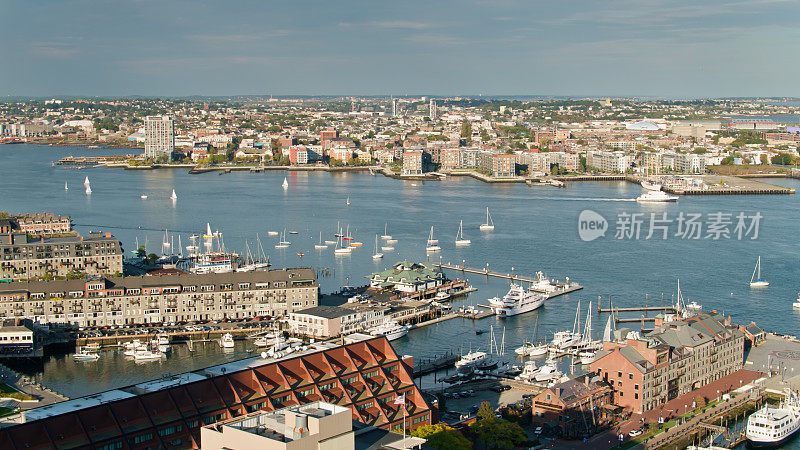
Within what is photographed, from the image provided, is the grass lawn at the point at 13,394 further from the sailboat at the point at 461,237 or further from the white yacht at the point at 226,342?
the sailboat at the point at 461,237

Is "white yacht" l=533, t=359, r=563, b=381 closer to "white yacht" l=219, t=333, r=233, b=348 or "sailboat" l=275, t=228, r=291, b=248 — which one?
"white yacht" l=219, t=333, r=233, b=348

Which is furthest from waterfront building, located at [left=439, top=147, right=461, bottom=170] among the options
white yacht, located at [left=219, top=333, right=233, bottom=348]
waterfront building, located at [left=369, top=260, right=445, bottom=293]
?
white yacht, located at [left=219, top=333, right=233, bottom=348]

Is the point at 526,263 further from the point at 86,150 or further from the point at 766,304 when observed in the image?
the point at 86,150

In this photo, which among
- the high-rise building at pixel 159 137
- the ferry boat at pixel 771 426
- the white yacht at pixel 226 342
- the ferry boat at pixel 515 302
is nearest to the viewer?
the ferry boat at pixel 771 426

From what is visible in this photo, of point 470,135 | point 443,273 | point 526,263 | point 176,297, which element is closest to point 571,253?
point 526,263

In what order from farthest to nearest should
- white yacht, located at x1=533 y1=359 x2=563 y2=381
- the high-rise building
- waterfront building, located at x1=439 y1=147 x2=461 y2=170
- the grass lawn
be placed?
the high-rise building, waterfront building, located at x1=439 y1=147 x2=461 y2=170, white yacht, located at x1=533 y1=359 x2=563 y2=381, the grass lawn

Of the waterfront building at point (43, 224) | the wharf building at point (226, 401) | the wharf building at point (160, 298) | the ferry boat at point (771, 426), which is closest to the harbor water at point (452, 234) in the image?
the wharf building at point (160, 298)

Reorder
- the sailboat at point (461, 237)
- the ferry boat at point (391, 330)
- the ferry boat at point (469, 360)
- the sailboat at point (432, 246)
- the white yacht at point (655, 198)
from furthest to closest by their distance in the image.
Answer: the white yacht at point (655, 198) < the sailboat at point (461, 237) < the sailboat at point (432, 246) < the ferry boat at point (391, 330) < the ferry boat at point (469, 360)
